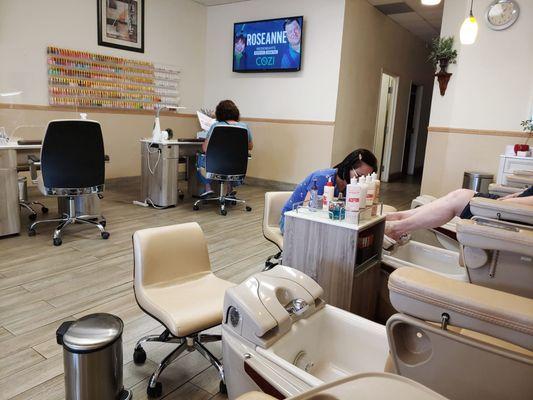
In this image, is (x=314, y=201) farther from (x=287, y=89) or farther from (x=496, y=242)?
(x=287, y=89)

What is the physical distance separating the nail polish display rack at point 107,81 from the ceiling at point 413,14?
340 cm

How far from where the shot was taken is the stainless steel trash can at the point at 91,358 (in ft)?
4.51

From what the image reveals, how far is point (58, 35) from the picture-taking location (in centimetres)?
488

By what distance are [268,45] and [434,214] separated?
4535 millimetres

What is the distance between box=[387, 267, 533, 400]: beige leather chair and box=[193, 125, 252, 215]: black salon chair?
11.4ft

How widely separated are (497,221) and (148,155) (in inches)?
147

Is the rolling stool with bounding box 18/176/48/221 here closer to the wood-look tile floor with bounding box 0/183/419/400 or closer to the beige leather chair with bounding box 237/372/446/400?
the wood-look tile floor with bounding box 0/183/419/400

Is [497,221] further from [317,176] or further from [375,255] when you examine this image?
[317,176]

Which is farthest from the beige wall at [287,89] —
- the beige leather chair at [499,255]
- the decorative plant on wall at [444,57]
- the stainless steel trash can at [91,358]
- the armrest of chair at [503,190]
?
the stainless steel trash can at [91,358]

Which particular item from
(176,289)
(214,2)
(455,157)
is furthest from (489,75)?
(176,289)

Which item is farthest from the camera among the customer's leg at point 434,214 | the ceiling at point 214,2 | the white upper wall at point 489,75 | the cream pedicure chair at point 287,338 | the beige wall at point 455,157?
the ceiling at point 214,2

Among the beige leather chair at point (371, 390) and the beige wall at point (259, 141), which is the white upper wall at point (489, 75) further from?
the beige leather chair at point (371, 390)

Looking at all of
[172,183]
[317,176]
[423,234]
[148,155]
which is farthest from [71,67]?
[423,234]

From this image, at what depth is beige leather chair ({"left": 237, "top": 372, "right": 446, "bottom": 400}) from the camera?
2.22 ft
